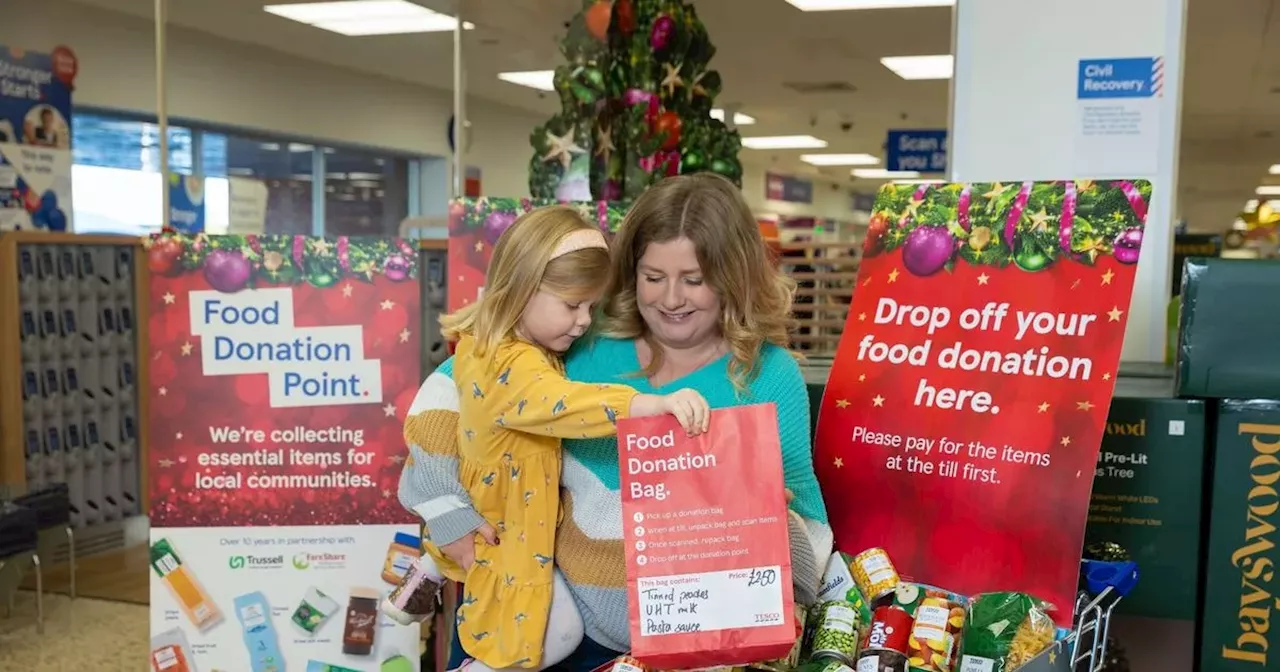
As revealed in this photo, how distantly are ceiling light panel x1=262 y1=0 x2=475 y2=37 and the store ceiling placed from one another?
0.70ft

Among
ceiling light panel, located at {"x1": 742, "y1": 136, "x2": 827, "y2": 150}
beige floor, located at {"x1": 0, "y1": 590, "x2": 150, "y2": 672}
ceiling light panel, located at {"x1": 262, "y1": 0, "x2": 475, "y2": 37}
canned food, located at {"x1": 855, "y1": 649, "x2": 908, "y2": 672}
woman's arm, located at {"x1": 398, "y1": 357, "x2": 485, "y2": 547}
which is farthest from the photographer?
ceiling light panel, located at {"x1": 742, "y1": 136, "x2": 827, "y2": 150}

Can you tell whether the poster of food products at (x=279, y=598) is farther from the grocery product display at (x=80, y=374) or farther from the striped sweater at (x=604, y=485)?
the grocery product display at (x=80, y=374)

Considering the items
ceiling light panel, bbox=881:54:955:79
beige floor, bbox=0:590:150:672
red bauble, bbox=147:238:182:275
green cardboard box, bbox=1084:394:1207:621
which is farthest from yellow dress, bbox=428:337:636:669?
ceiling light panel, bbox=881:54:955:79

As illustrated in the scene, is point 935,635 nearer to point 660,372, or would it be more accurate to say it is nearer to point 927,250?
point 660,372

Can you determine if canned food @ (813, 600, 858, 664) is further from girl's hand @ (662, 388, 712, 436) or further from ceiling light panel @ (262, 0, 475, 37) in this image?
ceiling light panel @ (262, 0, 475, 37)

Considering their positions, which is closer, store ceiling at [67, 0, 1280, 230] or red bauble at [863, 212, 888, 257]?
red bauble at [863, 212, 888, 257]

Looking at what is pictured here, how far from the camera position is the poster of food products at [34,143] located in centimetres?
596

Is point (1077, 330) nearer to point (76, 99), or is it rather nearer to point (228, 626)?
point (228, 626)

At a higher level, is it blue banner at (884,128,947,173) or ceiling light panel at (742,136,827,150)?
ceiling light panel at (742,136,827,150)

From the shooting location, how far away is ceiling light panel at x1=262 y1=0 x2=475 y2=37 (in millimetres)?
8055

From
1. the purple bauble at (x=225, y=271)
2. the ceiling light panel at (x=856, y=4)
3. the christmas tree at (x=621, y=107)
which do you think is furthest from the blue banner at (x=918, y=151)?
the purple bauble at (x=225, y=271)

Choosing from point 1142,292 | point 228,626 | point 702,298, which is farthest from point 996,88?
point 228,626

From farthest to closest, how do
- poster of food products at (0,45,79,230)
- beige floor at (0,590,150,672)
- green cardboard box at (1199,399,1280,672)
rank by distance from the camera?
poster of food products at (0,45,79,230)
beige floor at (0,590,150,672)
green cardboard box at (1199,399,1280,672)

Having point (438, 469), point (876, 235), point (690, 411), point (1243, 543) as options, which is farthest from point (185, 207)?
point (1243, 543)
